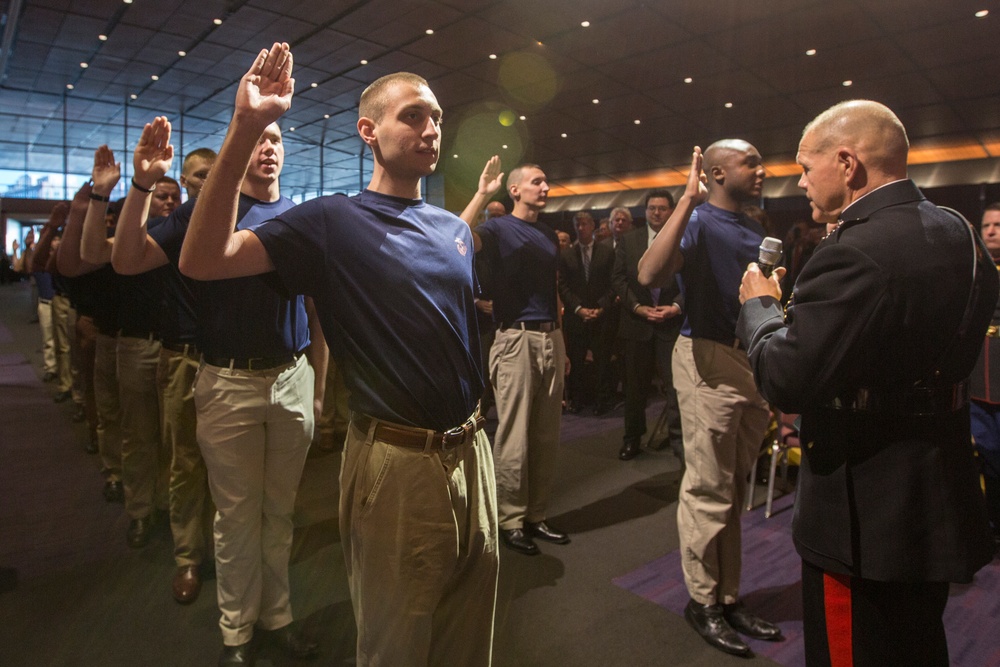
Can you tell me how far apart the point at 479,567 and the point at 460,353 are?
0.51 meters

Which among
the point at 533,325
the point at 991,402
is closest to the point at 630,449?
the point at 533,325

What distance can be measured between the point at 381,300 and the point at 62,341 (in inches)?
269

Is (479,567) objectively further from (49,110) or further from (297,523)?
(49,110)

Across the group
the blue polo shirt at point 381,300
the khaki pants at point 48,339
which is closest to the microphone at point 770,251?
the blue polo shirt at point 381,300

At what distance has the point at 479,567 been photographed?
144 cm

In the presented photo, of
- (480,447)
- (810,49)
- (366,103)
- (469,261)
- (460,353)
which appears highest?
(810,49)

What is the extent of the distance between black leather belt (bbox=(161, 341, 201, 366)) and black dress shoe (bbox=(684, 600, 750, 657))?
2.26 metres

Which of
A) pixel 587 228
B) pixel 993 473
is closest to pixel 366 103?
pixel 993 473

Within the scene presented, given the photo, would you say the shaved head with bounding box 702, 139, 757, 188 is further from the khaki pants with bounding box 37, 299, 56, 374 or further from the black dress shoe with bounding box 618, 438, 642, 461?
the khaki pants with bounding box 37, 299, 56, 374

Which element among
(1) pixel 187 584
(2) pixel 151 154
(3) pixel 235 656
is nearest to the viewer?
(2) pixel 151 154

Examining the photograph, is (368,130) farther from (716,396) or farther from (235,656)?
(235,656)

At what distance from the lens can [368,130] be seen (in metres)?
1.46

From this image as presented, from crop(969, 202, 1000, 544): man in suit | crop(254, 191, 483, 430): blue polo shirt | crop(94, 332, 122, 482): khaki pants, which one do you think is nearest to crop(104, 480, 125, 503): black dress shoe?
crop(94, 332, 122, 482): khaki pants

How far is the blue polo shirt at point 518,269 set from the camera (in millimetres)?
3121
